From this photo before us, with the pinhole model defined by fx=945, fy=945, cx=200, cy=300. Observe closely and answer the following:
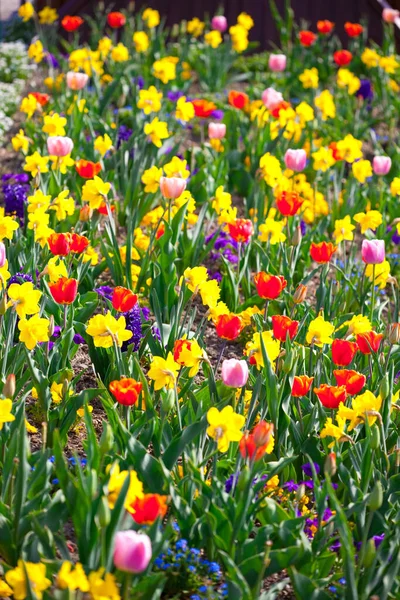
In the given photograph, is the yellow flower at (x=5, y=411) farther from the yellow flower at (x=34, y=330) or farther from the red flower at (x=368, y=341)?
the red flower at (x=368, y=341)

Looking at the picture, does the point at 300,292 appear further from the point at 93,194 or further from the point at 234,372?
the point at 93,194

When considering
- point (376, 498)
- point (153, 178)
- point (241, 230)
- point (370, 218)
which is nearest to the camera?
point (376, 498)

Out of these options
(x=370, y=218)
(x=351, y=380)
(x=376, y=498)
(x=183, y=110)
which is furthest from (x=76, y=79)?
(x=376, y=498)

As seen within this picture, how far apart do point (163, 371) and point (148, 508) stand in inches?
20.9

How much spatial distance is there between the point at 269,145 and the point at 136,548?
11.5 ft

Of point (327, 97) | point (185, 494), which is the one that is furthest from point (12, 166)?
point (185, 494)

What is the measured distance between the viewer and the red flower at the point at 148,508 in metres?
1.97

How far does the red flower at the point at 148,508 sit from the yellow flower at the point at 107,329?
67 centimetres

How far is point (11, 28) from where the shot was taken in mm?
8664

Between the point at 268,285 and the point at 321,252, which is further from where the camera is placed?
the point at 321,252

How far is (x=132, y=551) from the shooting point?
1818 mm

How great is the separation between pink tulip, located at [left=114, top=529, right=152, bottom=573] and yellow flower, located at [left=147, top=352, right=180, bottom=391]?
66 cm

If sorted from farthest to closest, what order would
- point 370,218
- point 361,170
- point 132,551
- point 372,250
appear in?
point 361,170 < point 370,218 < point 372,250 < point 132,551

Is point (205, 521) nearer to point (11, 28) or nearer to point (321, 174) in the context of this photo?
point (321, 174)
